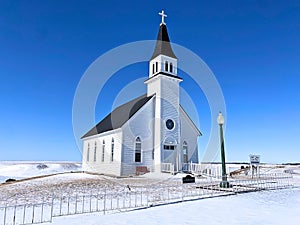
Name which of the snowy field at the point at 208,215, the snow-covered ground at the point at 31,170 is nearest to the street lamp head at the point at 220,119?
the snowy field at the point at 208,215

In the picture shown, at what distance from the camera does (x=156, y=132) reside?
23094mm

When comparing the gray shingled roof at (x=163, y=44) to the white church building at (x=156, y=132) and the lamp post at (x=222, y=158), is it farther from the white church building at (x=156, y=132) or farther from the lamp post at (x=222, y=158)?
the lamp post at (x=222, y=158)

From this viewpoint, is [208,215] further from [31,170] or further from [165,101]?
[31,170]

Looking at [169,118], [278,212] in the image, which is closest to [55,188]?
[278,212]

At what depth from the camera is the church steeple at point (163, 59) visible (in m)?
24.4

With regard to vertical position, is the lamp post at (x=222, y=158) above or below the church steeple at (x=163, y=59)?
below

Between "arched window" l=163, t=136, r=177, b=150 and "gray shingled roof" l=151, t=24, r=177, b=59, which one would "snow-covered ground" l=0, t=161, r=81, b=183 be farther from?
"gray shingled roof" l=151, t=24, r=177, b=59

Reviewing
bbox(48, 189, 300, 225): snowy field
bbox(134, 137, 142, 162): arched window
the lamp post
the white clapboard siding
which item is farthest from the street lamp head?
the white clapboard siding

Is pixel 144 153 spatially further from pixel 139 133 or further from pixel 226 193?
pixel 226 193

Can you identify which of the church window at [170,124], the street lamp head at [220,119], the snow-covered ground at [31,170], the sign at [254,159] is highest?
the church window at [170,124]

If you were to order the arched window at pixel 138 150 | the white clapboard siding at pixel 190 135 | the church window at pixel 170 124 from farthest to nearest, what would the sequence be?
the white clapboard siding at pixel 190 135 < the church window at pixel 170 124 < the arched window at pixel 138 150

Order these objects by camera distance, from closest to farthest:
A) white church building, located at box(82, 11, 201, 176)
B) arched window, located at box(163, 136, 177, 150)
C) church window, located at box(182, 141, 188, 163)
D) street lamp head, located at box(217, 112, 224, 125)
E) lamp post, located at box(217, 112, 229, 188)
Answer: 1. lamp post, located at box(217, 112, 229, 188)
2. street lamp head, located at box(217, 112, 224, 125)
3. white church building, located at box(82, 11, 201, 176)
4. arched window, located at box(163, 136, 177, 150)
5. church window, located at box(182, 141, 188, 163)

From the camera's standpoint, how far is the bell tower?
22.9 meters

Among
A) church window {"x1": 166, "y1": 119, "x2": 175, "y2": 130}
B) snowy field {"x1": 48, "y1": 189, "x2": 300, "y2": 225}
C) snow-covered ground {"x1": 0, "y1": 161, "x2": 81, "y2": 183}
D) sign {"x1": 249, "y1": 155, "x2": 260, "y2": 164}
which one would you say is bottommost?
snow-covered ground {"x1": 0, "y1": 161, "x2": 81, "y2": 183}
